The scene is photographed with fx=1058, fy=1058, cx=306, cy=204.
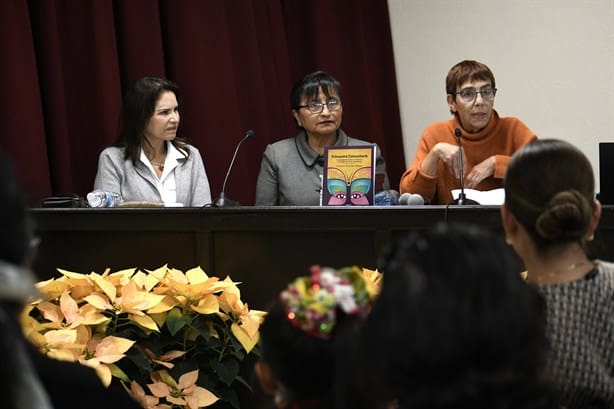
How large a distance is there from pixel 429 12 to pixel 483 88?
207cm

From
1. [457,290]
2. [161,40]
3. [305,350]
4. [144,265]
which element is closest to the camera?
[457,290]

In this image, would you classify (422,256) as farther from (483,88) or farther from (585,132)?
(585,132)

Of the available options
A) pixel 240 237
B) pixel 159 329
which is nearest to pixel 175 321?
pixel 159 329

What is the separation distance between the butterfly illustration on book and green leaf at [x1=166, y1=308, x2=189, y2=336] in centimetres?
97

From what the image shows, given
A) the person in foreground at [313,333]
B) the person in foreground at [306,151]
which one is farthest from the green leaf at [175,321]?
the person in foreground at [306,151]

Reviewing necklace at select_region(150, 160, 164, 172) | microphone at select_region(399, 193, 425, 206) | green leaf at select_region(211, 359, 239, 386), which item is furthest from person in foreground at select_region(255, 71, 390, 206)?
green leaf at select_region(211, 359, 239, 386)

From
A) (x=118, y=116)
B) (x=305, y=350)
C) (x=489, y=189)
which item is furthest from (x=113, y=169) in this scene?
(x=305, y=350)

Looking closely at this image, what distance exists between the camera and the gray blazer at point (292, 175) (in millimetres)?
4414

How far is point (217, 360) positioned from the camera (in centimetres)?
291

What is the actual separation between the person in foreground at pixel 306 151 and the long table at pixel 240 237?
936 mm

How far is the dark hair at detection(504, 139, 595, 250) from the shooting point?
1.66 m

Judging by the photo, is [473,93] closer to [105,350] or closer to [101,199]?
[101,199]

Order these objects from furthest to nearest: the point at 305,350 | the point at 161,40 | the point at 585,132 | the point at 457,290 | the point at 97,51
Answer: the point at 585,132
the point at 161,40
the point at 97,51
the point at 305,350
the point at 457,290

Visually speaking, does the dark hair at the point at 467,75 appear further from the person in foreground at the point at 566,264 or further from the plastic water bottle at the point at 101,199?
the person in foreground at the point at 566,264
